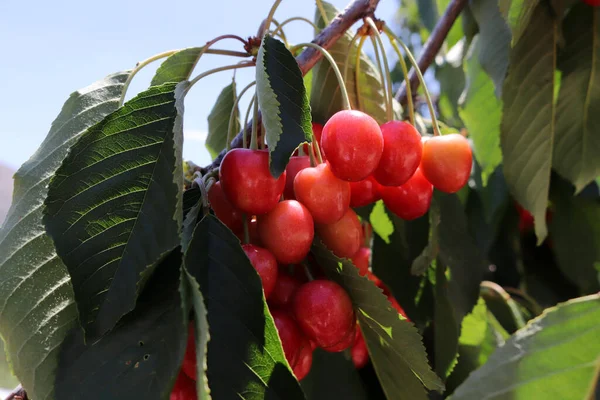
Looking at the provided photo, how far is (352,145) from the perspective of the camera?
52 cm

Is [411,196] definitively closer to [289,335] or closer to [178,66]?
[289,335]

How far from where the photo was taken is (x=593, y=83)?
0.90m

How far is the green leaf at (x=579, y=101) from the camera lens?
0.90 m

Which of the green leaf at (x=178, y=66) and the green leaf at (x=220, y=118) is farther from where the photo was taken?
the green leaf at (x=220, y=118)

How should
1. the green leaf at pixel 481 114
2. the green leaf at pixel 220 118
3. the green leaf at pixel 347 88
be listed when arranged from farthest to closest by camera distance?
the green leaf at pixel 481 114 < the green leaf at pixel 220 118 < the green leaf at pixel 347 88

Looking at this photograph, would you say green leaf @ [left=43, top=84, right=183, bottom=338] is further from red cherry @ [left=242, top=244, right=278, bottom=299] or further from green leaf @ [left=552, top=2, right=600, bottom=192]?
green leaf @ [left=552, top=2, right=600, bottom=192]

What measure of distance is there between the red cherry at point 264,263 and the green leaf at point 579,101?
66cm

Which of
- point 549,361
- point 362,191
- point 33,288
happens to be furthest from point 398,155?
point 33,288

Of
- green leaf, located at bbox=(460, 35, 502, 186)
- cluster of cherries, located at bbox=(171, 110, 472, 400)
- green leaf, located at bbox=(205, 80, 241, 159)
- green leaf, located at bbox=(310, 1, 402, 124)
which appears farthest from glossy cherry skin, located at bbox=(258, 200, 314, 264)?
green leaf, located at bbox=(460, 35, 502, 186)

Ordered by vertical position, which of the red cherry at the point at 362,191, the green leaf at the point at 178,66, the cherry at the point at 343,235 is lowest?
the cherry at the point at 343,235

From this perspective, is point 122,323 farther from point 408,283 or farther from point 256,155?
point 408,283

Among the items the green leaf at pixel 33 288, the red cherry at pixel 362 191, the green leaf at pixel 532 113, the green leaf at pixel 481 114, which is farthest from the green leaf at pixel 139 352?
the green leaf at pixel 481 114

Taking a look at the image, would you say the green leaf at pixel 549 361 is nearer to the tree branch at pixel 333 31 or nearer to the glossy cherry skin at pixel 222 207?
the glossy cherry skin at pixel 222 207

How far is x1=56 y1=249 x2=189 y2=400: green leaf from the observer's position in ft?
1.25
